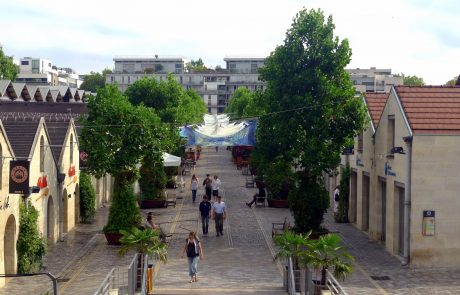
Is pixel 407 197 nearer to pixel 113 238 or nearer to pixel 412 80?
pixel 113 238

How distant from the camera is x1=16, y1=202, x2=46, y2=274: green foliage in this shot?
23.2m

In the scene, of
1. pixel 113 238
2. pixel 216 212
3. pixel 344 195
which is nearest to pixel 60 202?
pixel 113 238

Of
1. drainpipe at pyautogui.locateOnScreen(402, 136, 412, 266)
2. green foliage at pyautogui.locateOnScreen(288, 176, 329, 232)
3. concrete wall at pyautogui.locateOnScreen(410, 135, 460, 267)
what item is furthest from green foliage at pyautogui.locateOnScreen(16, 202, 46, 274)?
concrete wall at pyautogui.locateOnScreen(410, 135, 460, 267)

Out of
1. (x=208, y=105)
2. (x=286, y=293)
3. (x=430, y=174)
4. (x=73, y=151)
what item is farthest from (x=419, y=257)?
(x=208, y=105)

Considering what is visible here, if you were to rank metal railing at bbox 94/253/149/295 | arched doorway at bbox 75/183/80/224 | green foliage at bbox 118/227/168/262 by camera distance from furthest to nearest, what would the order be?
1. arched doorway at bbox 75/183/80/224
2. green foliage at bbox 118/227/168/262
3. metal railing at bbox 94/253/149/295

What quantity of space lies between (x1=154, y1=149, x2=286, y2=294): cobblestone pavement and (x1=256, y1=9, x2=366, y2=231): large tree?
2954mm

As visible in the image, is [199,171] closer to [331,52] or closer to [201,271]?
[331,52]

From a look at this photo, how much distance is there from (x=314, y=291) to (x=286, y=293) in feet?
Answer: 6.22

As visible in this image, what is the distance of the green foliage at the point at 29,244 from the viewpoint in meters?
23.2

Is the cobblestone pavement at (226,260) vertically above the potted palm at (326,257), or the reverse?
the potted palm at (326,257)

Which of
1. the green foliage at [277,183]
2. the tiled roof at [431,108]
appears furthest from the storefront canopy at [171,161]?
the tiled roof at [431,108]

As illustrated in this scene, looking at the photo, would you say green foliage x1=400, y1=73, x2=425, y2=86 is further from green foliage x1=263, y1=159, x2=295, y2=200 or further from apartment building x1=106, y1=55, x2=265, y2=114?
green foliage x1=263, y1=159, x2=295, y2=200

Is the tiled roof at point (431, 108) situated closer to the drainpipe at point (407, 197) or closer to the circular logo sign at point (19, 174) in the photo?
the drainpipe at point (407, 197)

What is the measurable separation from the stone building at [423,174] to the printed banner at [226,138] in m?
8.96
